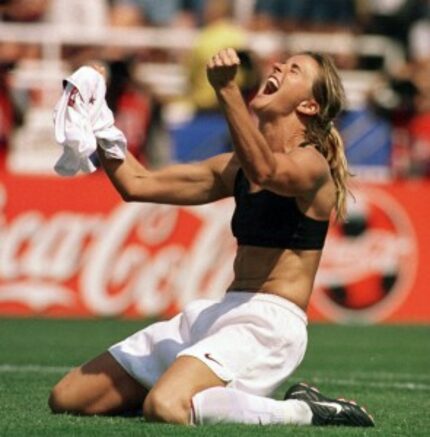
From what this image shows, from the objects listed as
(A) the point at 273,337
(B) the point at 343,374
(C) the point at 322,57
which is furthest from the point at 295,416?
(B) the point at 343,374

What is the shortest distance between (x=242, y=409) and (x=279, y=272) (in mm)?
739

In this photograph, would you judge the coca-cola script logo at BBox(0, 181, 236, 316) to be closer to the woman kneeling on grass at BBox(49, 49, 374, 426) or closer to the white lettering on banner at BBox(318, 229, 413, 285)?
the white lettering on banner at BBox(318, 229, 413, 285)

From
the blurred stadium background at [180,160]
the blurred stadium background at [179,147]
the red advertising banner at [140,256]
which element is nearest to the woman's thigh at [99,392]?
the blurred stadium background at [180,160]

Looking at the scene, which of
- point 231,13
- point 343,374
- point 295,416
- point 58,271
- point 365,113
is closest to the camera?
point 295,416

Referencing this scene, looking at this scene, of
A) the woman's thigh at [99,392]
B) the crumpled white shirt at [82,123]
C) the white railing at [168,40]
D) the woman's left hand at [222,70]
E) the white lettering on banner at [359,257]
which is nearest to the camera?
the woman's left hand at [222,70]

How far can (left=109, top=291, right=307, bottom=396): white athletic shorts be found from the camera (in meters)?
7.95

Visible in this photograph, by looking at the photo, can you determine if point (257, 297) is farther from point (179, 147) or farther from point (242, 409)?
point (179, 147)

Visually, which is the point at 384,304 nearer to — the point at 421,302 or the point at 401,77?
the point at 421,302

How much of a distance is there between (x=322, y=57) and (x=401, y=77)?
11590 millimetres

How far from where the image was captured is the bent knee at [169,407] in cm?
768

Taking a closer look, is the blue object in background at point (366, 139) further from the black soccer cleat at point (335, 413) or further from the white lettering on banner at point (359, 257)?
the black soccer cleat at point (335, 413)

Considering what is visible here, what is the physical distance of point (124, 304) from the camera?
54.2 ft

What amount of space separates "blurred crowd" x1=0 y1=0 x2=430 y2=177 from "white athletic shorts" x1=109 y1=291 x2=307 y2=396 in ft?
30.1

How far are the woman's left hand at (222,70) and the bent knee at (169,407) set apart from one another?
144 centimetres
